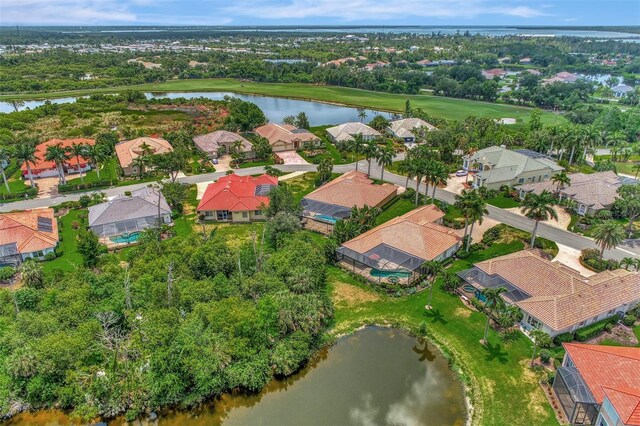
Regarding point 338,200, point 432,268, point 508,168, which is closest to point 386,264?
point 432,268

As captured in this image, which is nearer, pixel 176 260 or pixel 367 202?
pixel 176 260

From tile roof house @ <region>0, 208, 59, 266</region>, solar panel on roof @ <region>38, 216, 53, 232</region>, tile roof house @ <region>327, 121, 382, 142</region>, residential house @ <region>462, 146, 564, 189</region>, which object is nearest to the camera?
tile roof house @ <region>0, 208, 59, 266</region>

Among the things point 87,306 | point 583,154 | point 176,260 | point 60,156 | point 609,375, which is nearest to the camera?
point 609,375

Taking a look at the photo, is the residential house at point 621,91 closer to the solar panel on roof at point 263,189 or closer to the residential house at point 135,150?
the solar panel on roof at point 263,189

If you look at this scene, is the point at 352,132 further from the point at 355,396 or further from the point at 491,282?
the point at 355,396

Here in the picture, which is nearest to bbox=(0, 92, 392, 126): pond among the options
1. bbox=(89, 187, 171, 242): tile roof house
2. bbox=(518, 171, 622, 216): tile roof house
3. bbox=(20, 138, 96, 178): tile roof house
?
bbox=(20, 138, 96, 178): tile roof house

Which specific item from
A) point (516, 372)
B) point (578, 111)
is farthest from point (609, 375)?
point (578, 111)

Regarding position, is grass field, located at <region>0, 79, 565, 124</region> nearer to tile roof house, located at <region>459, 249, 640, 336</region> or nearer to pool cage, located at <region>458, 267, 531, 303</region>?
tile roof house, located at <region>459, 249, 640, 336</region>

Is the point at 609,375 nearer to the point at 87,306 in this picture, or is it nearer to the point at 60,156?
the point at 87,306
